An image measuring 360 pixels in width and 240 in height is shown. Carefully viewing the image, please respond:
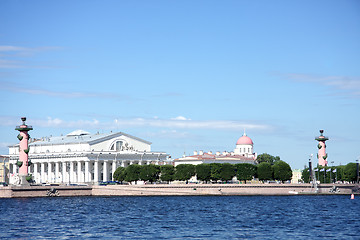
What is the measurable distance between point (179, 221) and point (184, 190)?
47.8 m

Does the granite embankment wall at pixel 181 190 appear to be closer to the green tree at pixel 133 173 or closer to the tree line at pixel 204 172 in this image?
the tree line at pixel 204 172

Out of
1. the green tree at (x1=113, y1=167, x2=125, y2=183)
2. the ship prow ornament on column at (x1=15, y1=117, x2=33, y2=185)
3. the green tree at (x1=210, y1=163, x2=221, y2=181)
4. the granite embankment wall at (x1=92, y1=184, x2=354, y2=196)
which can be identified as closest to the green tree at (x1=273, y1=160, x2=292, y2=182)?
the green tree at (x1=210, y1=163, x2=221, y2=181)

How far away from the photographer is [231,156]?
17100 cm

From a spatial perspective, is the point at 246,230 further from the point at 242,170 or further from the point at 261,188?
the point at 242,170

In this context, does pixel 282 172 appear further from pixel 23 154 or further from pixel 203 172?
pixel 23 154

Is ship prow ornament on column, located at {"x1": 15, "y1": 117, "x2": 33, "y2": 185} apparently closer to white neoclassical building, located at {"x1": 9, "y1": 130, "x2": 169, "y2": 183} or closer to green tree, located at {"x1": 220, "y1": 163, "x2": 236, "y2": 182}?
green tree, located at {"x1": 220, "y1": 163, "x2": 236, "y2": 182}

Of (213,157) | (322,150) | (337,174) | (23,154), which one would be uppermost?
(213,157)

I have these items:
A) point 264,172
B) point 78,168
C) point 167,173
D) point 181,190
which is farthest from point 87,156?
point 181,190

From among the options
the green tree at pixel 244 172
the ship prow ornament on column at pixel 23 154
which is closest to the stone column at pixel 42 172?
the green tree at pixel 244 172

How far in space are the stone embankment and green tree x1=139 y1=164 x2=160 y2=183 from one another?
11.1 meters

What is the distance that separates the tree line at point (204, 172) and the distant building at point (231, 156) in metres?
35.7

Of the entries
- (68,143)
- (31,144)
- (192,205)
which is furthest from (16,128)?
(31,144)

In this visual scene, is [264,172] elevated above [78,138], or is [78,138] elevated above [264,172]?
[78,138]

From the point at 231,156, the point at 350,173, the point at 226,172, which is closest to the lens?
the point at 226,172
